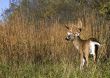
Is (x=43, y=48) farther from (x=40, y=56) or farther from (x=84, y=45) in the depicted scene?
(x=84, y=45)

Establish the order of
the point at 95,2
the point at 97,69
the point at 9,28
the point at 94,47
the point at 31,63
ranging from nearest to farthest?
A: the point at 97,69
the point at 31,63
the point at 94,47
the point at 9,28
the point at 95,2

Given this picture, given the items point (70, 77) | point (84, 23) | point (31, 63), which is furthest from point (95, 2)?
point (70, 77)

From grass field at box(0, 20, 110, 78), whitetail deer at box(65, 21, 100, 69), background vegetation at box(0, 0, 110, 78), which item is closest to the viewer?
grass field at box(0, 20, 110, 78)

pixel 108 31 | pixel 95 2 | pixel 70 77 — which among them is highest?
pixel 95 2

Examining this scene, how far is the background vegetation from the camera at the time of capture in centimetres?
836

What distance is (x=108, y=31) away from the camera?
11.9m

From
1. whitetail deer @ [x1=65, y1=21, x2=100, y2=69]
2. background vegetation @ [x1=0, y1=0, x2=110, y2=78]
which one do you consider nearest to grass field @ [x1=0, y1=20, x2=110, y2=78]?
background vegetation @ [x1=0, y1=0, x2=110, y2=78]

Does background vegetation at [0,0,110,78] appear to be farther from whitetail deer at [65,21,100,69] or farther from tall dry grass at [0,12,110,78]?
whitetail deer at [65,21,100,69]

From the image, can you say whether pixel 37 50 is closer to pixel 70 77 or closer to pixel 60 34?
pixel 60 34

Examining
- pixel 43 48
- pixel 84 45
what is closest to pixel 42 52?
pixel 43 48

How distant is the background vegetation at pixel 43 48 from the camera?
8.36m

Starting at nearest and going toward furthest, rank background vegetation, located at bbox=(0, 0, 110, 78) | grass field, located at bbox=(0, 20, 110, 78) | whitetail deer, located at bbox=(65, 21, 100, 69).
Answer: grass field, located at bbox=(0, 20, 110, 78) → background vegetation, located at bbox=(0, 0, 110, 78) → whitetail deer, located at bbox=(65, 21, 100, 69)

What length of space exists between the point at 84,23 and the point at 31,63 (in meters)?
3.70

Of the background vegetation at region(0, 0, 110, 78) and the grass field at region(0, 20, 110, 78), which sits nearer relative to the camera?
the grass field at region(0, 20, 110, 78)
